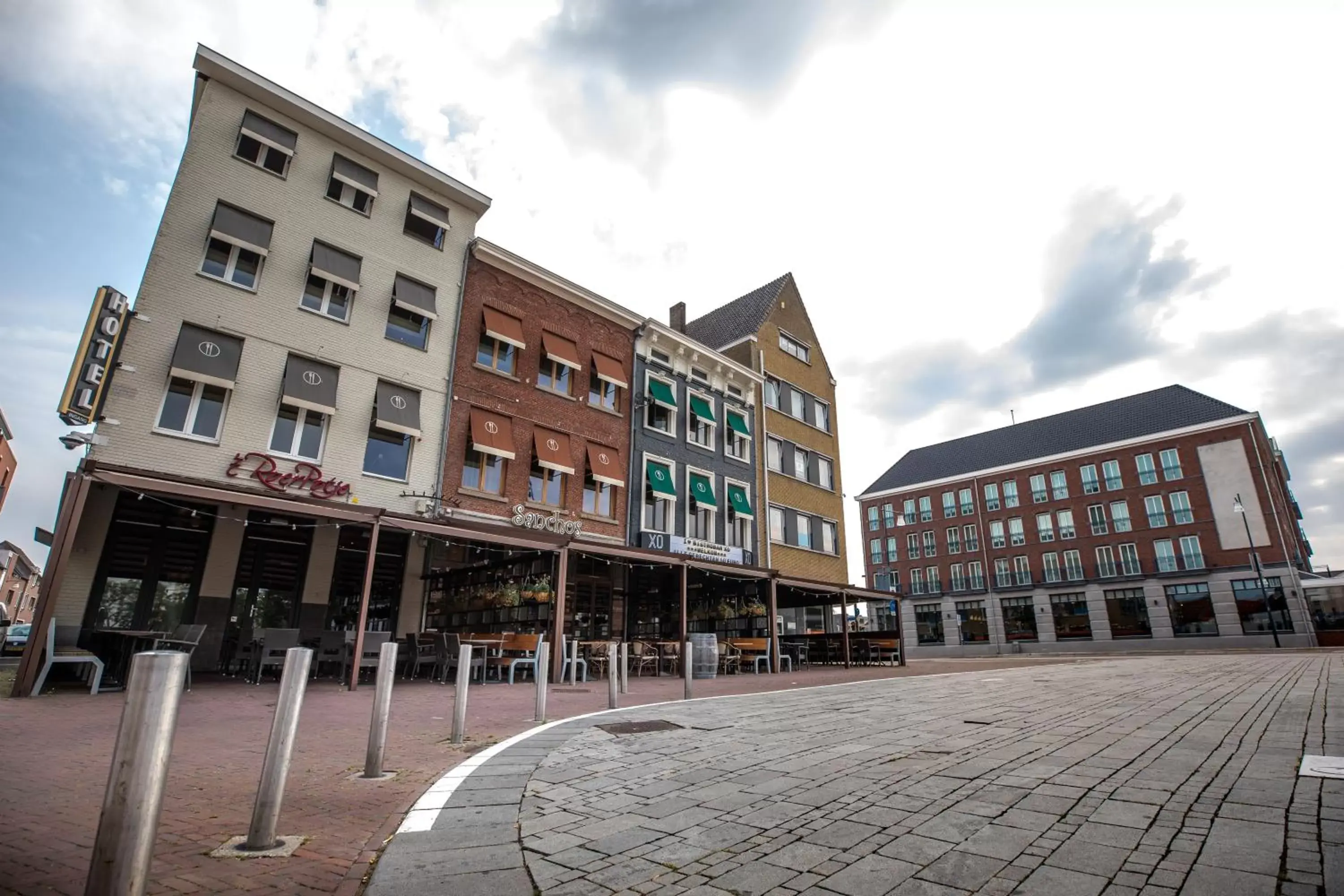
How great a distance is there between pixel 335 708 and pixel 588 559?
33.9ft

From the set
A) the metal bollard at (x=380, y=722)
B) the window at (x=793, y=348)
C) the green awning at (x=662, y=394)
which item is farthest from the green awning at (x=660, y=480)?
the metal bollard at (x=380, y=722)

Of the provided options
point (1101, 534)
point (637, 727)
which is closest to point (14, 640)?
point (637, 727)

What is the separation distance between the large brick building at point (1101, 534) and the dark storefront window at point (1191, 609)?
82 mm

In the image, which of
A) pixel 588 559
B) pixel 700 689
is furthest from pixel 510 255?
pixel 700 689

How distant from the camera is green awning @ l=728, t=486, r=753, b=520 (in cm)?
2372

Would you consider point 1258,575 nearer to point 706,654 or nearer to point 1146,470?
point 1146,470

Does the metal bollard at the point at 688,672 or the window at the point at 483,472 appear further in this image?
the window at the point at 483,472

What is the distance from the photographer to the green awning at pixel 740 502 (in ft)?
77.8

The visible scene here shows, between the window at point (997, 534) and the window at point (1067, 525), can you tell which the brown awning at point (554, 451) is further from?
the window at point (997, 534)

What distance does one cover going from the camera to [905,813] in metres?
3.52

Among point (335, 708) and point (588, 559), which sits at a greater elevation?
point (588, 559)

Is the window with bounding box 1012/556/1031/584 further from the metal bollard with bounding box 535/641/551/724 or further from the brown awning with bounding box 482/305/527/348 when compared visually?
the metal bollard with bounding box 535/641/551/724

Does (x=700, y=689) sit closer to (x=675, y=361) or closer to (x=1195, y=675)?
(x=1195, y=675)

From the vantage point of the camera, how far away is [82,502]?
973 cm
